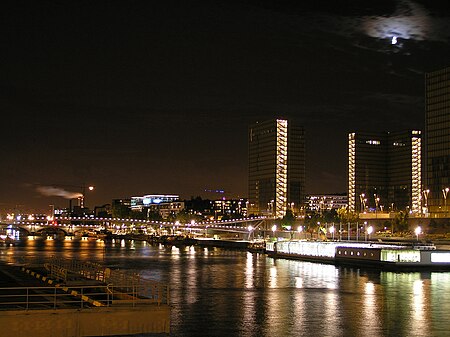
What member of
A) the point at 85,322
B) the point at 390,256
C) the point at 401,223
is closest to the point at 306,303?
the point at 85,322

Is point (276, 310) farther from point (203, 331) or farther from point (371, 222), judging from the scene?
point (371, 222)

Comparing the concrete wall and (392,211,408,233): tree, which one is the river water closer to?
the concrete wall

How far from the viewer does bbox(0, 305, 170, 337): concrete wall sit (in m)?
29.9

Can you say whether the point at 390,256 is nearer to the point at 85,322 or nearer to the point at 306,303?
the point at 306,303

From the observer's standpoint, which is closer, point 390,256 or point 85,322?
point 85,322

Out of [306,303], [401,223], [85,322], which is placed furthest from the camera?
[401,223]

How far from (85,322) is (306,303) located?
26.9 meters

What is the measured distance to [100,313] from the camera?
31344 mm

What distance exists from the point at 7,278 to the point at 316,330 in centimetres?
2406

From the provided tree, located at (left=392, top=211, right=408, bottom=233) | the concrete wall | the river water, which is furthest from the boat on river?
the concrete wall

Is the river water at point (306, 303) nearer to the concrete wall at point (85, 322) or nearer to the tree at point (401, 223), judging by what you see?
the concrete wall at point (85, 322)

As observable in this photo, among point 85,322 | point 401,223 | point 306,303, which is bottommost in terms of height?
point 306,303

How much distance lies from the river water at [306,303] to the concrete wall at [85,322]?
721cm

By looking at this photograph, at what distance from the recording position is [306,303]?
54656 mm
